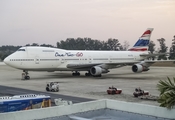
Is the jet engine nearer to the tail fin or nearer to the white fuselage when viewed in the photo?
the white fuselage

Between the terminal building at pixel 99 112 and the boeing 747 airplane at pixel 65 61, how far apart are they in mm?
26032

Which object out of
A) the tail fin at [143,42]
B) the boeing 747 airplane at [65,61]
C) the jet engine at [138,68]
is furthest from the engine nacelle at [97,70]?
the tail fin at [143,42]

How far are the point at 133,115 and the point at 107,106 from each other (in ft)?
3.10

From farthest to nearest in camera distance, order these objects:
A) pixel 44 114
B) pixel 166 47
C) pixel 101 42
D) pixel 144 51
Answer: pixel 101 42 → pixel 166 47 → pixel 144 51 → pixel 44 114

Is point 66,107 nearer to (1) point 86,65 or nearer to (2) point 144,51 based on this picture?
(1) point 86,65

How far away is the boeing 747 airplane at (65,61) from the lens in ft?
110

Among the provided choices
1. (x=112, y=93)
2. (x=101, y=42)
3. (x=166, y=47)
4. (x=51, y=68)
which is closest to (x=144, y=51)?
(x=51, y=68)

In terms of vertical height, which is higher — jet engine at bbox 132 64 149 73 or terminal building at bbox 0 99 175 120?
jet engine at bbox 132 64 149 73

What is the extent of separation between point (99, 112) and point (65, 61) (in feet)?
92.9

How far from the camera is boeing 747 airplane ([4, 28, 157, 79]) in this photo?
3341 centimetres

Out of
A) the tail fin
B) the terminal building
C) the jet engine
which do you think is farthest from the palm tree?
the tail fin

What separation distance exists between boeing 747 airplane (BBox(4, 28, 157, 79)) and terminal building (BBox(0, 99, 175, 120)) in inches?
1025

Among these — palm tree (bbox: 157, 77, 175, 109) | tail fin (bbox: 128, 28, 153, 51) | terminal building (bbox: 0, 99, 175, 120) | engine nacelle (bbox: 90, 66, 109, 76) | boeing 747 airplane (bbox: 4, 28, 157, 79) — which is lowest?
terminal building (bbox: 0, 99, 175, 120)

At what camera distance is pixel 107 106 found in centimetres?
846
